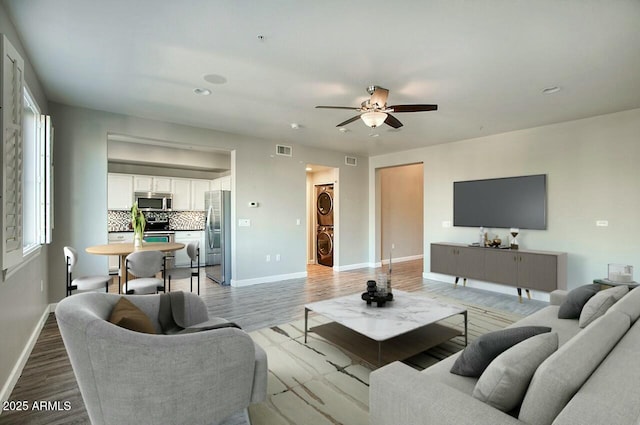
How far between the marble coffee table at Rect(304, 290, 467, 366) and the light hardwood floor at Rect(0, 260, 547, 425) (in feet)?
3.41

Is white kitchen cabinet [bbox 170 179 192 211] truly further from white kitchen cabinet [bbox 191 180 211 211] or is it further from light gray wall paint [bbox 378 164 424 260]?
light gray wall paint [bbox 378 164 424 260]

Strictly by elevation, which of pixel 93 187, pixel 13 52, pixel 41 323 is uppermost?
pixel 13 52

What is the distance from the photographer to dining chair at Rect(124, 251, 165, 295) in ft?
10.9

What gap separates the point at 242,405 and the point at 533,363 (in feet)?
4.75

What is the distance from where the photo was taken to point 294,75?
10.3 ft

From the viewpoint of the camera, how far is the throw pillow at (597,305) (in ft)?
7.23

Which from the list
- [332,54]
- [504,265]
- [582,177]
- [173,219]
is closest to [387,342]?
[332,54]

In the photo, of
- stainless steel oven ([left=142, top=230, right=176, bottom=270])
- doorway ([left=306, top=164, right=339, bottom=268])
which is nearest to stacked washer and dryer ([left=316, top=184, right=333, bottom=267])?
doorway ([left=306, top=164, right=339, bottom=268])

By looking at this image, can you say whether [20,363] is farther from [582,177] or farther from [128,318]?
[582,177]

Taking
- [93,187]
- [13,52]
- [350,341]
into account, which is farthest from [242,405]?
[93,187]

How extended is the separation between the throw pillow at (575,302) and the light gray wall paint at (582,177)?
7.94 feet

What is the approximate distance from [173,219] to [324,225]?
3780 mm

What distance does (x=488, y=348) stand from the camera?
1.54 metres

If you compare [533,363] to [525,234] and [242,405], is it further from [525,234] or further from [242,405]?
[525,234]
